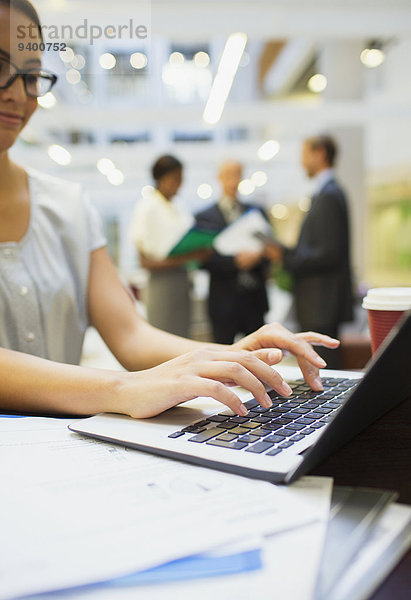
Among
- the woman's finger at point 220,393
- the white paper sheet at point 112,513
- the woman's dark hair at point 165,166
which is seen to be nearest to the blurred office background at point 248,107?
the woman's dark hair at point 165,166

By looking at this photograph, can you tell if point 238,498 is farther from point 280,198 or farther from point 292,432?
point 280,198

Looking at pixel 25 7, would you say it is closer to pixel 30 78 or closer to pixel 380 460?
pixel 30 78

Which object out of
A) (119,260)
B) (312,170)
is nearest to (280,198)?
(119,260)

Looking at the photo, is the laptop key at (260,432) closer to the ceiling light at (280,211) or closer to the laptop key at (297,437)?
the laptop key at (297,437)

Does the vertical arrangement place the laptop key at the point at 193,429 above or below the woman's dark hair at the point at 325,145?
below

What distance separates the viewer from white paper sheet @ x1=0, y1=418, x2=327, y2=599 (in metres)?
0.33

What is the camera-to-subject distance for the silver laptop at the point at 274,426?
0.43 metres

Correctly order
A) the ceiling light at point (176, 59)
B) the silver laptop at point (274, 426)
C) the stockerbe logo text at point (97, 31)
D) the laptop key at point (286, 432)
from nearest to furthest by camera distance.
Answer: the silver laptop at point (274, 426)
the laptop key at point (286, 432)
the stockerbe logo text at point (97, 31)
the ceiling light at point (176, 59)

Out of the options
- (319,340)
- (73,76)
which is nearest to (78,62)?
(73,76)

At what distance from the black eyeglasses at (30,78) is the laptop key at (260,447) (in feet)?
2.49

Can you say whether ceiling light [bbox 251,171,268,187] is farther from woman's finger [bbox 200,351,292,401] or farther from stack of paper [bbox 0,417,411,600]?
stack of paper [bbox 0,417,411,600]

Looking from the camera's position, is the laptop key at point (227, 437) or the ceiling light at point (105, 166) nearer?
the laptop key at point (227, 437)

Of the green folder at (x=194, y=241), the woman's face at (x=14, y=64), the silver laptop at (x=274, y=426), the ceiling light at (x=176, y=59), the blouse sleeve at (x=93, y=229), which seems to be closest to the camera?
the silver laptop at (x=274, y=426)

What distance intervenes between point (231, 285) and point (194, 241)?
20.5 inches
